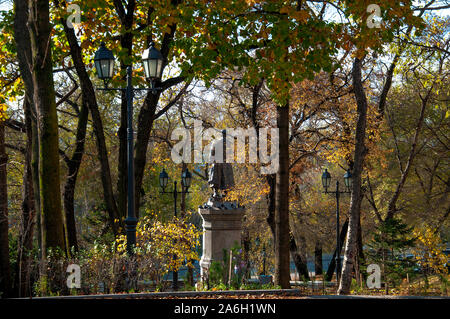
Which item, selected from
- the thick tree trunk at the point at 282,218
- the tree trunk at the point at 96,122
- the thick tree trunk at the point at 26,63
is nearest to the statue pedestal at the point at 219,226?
the thick tree trunk at the point at 282,218

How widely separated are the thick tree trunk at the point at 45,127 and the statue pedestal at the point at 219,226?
5.21m

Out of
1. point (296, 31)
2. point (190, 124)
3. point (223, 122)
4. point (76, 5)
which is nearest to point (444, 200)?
point (223, 122)

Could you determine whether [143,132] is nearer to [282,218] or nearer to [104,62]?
[104,62]

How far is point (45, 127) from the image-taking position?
9.61m

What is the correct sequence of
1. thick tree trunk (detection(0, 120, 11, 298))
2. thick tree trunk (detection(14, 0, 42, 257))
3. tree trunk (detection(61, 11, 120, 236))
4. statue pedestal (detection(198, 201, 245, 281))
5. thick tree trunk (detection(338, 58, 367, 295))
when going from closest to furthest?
thick tree trunk (detection(14, 0, 42, 257)) < tree trunk (detection(61, 11, 120, 236)) < thick tree trunk (detection(0, 120, 11, 298)) < statue pedestal (detection(198, 201, 245, 281)) < thick tree trunk (detection(338, 58, 367, 295))

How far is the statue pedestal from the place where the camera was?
14109 mm

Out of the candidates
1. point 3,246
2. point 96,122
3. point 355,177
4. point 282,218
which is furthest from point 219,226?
point 3,246

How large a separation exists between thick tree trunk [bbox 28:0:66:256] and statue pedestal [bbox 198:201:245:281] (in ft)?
17.1

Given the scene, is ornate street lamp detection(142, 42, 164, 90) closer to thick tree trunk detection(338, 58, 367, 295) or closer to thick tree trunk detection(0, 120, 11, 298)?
thick tree trunk detection(0, 120, 11, 298)

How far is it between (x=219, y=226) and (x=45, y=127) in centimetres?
610

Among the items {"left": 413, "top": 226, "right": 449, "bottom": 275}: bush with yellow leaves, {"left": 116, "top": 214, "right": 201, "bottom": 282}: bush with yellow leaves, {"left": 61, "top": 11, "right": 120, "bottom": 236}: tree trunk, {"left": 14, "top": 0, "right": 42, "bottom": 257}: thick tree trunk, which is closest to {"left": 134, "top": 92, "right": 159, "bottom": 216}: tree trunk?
{"left": 61, "top": 11, "right": 120, "bottom": 236}: tree trunk

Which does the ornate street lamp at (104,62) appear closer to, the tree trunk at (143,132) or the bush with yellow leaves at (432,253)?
the tree trunk at (143,132)
